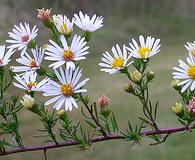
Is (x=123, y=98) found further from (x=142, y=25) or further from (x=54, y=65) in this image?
(x=54, y=65)

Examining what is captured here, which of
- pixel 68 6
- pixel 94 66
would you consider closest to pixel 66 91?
pixel 68 6

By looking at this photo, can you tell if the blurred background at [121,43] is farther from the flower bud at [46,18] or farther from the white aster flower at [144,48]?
the white aster flower at [144,48]

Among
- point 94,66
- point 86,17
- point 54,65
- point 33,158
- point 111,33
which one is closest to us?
point 54,65

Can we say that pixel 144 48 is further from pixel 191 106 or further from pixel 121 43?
pixel 121 43

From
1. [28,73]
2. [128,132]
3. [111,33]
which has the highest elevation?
[111,33]

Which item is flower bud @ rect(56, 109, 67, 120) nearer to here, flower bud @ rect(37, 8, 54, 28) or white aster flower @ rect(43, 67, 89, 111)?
white aster flower @ rect(43, 67, 89, 111)

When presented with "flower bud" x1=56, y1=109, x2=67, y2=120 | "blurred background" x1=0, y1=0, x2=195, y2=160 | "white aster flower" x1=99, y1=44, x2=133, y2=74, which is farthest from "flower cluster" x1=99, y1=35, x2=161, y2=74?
"blurred background" x1=0, y1=0, x2=195, y2=160

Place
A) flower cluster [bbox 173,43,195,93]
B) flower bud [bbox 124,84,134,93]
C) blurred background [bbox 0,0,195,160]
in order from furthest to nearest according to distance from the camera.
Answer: blurred background [bbox 0,0,195,160], flower bud [bbox 124,84,134,93], flower cluster [bbox 173,43,195,93]
